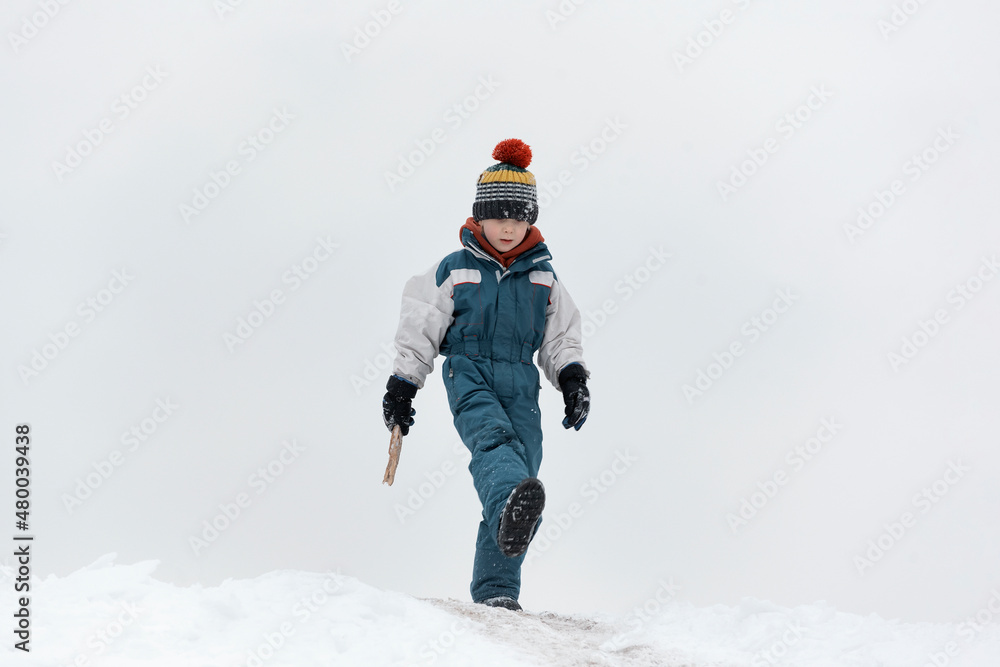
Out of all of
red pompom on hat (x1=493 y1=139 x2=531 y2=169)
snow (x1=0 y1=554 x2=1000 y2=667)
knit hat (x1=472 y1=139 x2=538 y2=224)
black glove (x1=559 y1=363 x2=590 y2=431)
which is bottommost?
snow (x1=0 y1=554 x2=1000 y2=667)

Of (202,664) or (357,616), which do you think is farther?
(357,616)

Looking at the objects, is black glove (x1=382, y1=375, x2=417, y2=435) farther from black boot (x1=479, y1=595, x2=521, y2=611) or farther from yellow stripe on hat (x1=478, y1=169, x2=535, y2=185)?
yellow stripe on hat (x1=478, y1=169, x2=535, y2=185)

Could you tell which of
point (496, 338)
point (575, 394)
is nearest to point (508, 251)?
point (496, 338)

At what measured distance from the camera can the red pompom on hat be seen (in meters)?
4.63

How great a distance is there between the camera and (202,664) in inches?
98.3

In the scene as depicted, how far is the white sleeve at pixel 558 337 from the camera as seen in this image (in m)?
4.58

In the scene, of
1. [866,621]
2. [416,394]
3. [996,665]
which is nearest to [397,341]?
[416,394]

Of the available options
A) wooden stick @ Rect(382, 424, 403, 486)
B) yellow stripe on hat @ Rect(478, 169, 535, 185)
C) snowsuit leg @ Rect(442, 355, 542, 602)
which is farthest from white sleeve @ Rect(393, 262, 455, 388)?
yellow stripe on hat @ Rect(478, 169, 535, 185)

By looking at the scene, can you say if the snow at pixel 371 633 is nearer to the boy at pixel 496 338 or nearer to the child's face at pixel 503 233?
the boy at pixel 496 338

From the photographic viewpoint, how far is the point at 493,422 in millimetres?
4086

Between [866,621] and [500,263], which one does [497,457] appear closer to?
[500,263]

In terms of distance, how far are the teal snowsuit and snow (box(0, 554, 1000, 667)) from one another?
0.73 m

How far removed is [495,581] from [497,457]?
30.2 inches

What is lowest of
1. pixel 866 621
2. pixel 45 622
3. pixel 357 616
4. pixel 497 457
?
pixel 45 622
